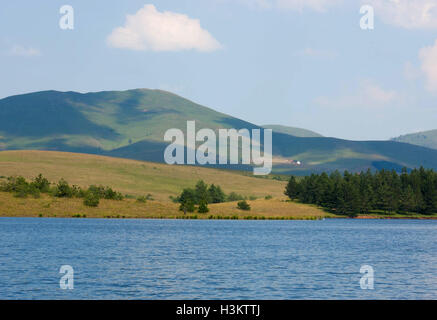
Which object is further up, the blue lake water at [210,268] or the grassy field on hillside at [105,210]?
the grassy field on hillside at [105,210]

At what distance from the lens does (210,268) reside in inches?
2281

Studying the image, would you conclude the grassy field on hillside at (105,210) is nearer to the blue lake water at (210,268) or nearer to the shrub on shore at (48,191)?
the shrub on shore at (48,191)

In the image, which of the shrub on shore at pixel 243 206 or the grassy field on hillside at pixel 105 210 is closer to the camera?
the grassy field on hillside at pixel 105 210

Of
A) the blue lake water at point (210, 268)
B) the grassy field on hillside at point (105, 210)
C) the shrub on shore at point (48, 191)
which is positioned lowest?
the blue lake water at point (210, 268)

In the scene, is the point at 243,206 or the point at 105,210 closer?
the point at 105,210

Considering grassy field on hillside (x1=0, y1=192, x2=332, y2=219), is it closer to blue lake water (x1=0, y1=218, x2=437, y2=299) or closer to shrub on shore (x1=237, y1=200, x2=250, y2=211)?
shrub on shore (x1=237, y1=200, x2=250, y2=211)

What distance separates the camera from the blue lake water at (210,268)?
145ft

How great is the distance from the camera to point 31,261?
199 ft

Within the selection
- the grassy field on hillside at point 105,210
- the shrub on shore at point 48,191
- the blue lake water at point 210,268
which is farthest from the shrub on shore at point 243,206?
the blue lake water at point 210,268

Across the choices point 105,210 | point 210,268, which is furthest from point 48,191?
point 210,268

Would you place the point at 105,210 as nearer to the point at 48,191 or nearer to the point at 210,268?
the point at 48,191

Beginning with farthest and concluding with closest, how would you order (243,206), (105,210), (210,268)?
1. (243,206)
2. (105,210)
3. (210,268)

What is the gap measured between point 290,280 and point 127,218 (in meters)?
121
